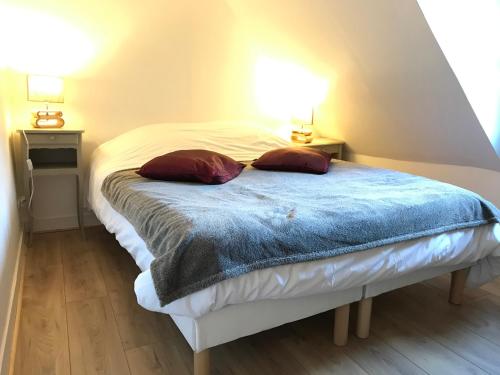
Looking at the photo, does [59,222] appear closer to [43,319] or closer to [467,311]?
[43,319]

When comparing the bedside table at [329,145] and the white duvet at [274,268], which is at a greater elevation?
the bedside table at [329,145]

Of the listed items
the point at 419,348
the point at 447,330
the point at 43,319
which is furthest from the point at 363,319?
the point at 43,319

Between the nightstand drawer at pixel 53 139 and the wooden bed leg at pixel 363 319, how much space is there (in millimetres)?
2027

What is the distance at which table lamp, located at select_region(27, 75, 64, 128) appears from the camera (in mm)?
2613

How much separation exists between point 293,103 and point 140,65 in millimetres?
1387

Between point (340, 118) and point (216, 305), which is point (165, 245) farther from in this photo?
point (340, 118)

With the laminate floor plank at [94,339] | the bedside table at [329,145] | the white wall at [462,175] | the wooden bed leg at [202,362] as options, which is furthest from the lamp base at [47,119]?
the white wall at [462,175]

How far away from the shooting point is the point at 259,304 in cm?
142

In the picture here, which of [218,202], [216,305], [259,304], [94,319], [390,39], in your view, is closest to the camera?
[216,305]

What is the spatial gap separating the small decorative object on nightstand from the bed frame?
1.74 m

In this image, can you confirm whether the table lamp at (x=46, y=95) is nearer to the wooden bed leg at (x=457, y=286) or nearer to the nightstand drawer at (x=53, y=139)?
the nightstand drawer at (x=53, y=139)

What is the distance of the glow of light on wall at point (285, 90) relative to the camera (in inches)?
138

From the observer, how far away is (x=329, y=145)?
3.55 m

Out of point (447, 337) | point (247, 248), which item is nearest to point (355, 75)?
point (447, 337)
